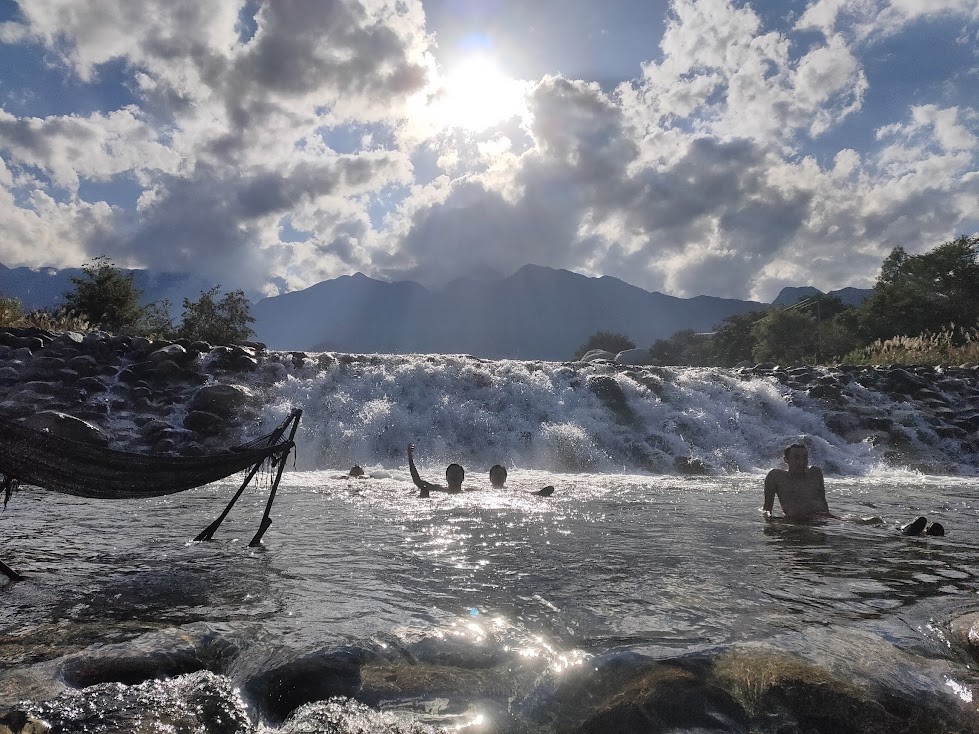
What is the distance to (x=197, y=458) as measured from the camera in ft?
17.7

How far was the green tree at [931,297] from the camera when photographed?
1740 inches

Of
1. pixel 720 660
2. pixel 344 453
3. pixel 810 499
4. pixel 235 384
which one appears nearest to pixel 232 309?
pixel 235 384

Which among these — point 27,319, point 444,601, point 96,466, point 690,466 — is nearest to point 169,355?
point 27,319

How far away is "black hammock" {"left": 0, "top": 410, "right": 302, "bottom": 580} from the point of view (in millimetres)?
4539

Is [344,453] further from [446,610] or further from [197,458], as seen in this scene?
[446,610]

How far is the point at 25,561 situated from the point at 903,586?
7.99 m

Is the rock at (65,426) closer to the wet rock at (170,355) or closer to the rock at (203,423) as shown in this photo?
the rock at (203,423)

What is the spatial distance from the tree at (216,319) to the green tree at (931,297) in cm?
4716

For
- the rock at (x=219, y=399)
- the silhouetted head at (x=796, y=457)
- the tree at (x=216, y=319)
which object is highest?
the tree at (x=216, y=319)

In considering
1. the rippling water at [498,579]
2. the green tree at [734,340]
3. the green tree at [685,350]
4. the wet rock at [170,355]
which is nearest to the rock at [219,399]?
the wet rock at [170,355]

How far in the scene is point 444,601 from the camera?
453cm

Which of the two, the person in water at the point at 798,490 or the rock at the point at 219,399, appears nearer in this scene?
the person in water at the point at 798,490

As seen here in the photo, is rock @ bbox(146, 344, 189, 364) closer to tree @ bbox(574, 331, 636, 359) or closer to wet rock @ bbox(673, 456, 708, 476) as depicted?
wet rock @ bbox(673, 456, 708, 476)

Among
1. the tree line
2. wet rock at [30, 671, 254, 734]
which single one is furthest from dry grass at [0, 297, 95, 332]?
the tree line
